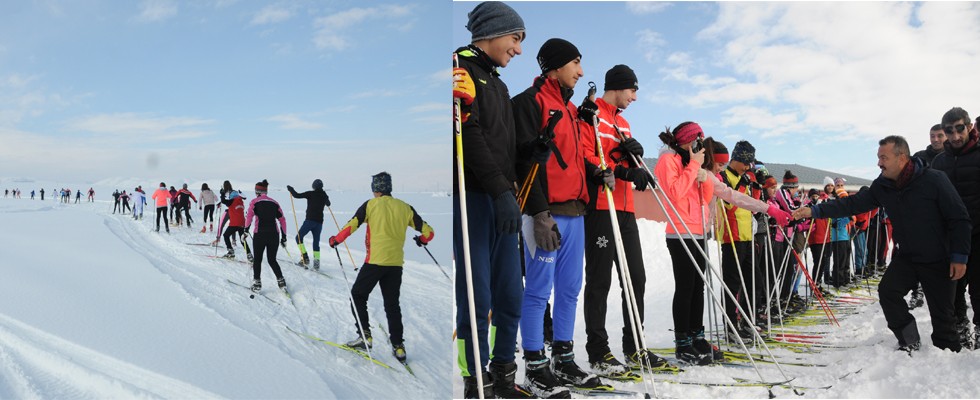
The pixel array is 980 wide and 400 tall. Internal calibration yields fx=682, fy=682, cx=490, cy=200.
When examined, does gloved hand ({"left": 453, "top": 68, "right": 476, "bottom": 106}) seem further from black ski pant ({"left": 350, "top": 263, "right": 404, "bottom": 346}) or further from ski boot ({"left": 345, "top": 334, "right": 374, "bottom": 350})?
ski boot ({"left": 345, "top": 334, "right": 374, "bottom": 350})

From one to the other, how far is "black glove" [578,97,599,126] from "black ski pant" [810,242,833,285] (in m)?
5.17

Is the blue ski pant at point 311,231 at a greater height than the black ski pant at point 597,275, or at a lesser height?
greater

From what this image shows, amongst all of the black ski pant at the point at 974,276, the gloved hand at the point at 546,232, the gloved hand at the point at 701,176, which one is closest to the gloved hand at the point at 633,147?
the gloved hand at the point at 701,176

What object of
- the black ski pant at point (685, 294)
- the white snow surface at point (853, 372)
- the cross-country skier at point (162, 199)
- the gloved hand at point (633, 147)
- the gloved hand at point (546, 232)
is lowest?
the white snow surface at point (853, 372)

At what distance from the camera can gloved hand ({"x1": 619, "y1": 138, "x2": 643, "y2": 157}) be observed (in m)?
3.07

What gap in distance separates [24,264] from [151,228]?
2.11 ft

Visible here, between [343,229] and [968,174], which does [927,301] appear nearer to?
[968,174]

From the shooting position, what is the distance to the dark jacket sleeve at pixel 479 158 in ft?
6.75

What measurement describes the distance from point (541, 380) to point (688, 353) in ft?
3.54

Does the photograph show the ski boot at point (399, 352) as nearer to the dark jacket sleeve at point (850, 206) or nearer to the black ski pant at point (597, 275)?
the black ski pant at point (597, 275)

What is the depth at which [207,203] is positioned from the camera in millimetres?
2924

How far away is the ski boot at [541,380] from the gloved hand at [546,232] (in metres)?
0.41

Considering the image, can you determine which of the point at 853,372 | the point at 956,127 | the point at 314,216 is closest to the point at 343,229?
the point at 314,216

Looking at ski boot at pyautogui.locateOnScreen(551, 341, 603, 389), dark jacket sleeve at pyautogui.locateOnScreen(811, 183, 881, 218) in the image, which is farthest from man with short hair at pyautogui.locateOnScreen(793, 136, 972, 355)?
ski boot at pyautogui.locateOnScreen(551, 341, 603, 389)
